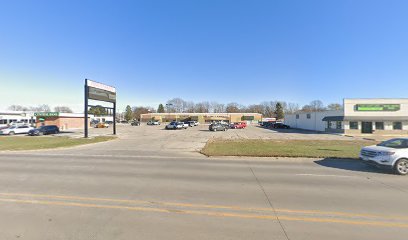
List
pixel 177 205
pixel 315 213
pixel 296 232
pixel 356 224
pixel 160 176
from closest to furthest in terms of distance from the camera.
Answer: pixel 296 232 → pixel 356 224 → pixel 315 213 → pixel 177 205 → pixel 160 176

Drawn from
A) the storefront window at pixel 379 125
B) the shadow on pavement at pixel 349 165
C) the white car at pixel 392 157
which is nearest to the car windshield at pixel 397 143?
the white car at pixel 392 157

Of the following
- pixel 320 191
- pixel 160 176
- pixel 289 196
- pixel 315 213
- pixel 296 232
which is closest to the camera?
pixel 296 232

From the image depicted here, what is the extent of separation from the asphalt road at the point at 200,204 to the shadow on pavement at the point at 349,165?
0.86 m

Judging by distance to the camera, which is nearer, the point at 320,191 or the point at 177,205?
the point at 177,205

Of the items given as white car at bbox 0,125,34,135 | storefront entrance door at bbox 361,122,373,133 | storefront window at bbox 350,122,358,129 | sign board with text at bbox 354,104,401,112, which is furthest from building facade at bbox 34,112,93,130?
storefront entrance door at bbox 361,122,373,133

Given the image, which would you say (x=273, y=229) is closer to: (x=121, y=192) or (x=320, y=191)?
(x=320, y=191)

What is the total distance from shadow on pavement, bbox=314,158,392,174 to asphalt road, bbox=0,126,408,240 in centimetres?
86

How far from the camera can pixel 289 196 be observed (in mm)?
6262

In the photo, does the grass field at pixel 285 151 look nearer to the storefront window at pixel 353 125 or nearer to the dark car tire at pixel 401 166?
the dark car tire at pixel 401 166

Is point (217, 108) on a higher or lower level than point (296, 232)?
higher

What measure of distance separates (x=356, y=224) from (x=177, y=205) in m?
3.84

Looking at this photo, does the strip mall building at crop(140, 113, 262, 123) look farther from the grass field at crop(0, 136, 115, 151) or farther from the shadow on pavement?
the shadow on pavement

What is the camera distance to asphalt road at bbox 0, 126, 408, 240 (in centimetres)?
416

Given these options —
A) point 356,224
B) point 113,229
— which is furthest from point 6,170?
point 356,224
